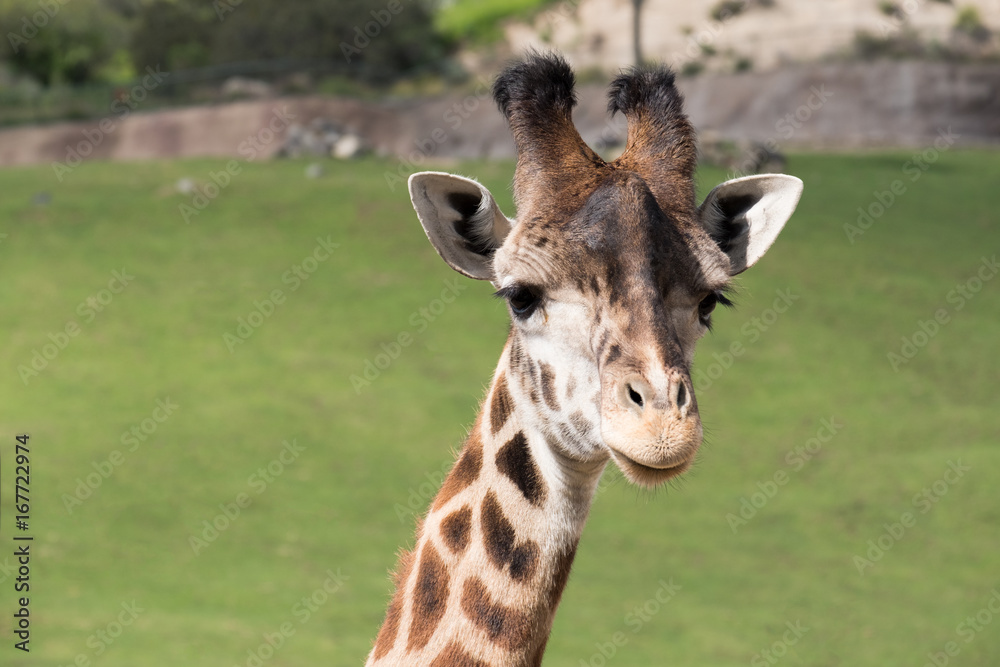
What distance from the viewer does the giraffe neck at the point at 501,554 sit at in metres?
3.33

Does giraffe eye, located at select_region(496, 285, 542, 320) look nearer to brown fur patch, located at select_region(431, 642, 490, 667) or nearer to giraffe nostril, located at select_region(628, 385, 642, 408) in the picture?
giraffe nostril, located at select_region(628, 385, 642, 408)

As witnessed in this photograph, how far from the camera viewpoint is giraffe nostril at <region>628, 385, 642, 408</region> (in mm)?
2844

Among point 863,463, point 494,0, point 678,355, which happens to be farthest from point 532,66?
point 494,0

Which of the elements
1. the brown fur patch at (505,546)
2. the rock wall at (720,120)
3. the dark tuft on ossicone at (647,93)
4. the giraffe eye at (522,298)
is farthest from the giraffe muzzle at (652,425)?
the rock wall at (720,120)

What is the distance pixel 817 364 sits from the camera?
1480 centimetres

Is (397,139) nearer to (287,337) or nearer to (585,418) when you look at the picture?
(287,337)

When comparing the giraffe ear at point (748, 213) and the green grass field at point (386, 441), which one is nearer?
the giraffe ear at point (748, 213)

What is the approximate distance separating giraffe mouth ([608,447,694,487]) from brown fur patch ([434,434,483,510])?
79cm

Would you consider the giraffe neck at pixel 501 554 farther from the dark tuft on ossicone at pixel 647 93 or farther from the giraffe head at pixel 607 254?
the dark tuft on ossicone at pixel 647 93

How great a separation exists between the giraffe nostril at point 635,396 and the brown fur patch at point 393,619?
4.11 feet

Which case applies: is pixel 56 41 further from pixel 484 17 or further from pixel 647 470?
pixel 647 470

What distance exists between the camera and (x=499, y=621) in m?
3.32

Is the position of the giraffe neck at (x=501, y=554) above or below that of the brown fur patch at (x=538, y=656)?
above

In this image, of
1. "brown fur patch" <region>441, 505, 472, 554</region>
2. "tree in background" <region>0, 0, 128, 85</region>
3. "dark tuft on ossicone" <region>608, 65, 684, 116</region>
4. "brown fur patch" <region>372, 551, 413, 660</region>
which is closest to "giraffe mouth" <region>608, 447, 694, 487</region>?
"brown fur patch" <region>441, 505, 472, 554</region>
